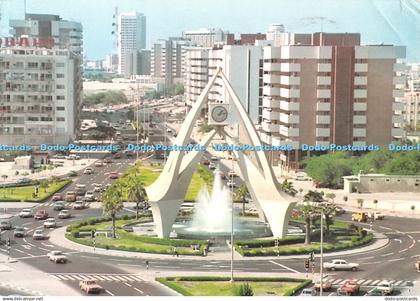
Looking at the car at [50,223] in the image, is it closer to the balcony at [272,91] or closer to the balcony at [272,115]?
the balcony at [272,115]

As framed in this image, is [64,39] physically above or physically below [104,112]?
above

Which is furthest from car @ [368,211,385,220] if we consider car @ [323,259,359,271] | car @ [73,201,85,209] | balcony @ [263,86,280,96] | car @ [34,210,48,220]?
balcony @ [263,86,280,96]

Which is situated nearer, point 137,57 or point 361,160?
point 361,160

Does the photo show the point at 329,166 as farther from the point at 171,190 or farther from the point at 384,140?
the point at 171,190

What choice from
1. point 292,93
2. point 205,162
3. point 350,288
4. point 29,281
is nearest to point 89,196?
point 205,162

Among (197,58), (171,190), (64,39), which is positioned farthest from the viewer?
(64,39)

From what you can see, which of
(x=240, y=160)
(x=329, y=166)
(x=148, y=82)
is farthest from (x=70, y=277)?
(x=148, y=82)

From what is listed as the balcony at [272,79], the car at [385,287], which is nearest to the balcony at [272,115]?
the balcony at [272,79]

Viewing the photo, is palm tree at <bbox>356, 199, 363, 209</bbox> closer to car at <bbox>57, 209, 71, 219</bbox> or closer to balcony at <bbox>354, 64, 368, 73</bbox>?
car at <bbox>57, 209, 71, 219</bbox>
